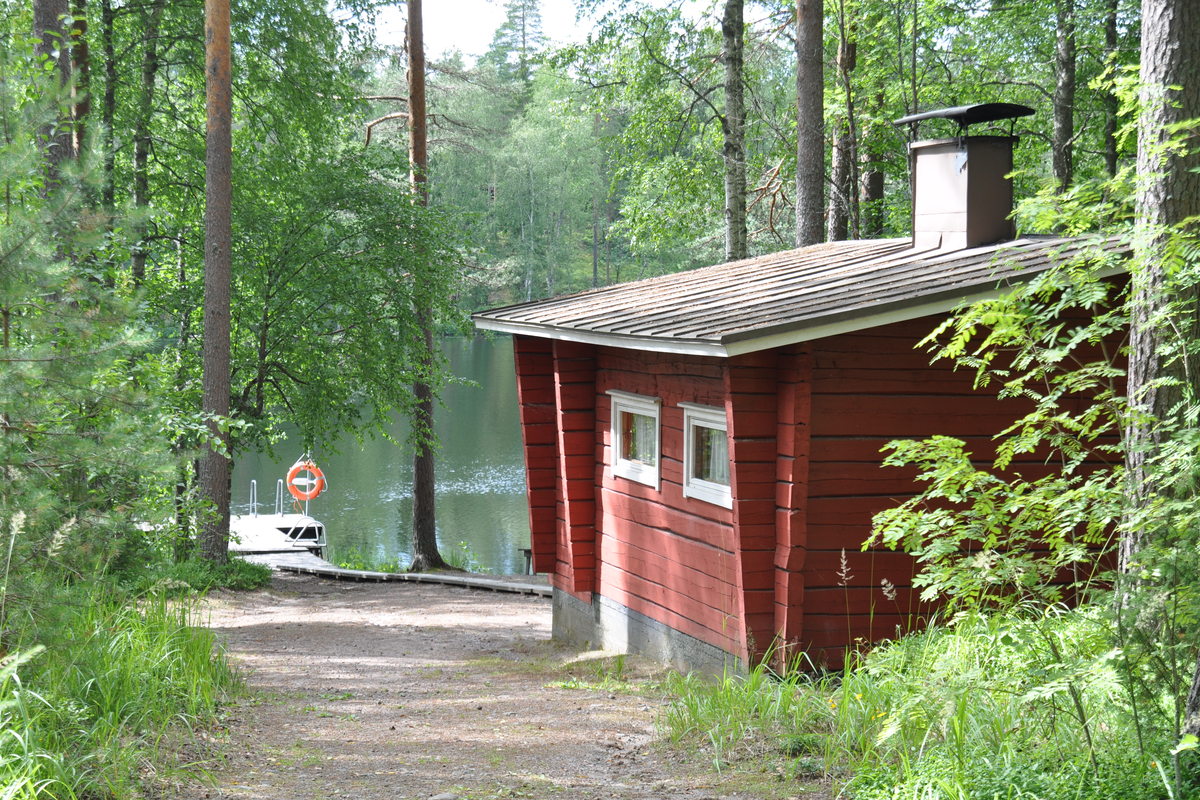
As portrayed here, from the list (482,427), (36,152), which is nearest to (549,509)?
(36,152)

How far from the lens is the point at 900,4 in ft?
53.0

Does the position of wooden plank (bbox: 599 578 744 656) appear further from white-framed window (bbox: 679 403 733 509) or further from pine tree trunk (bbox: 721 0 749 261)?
pine tree trunk (bbox: 721 0 749 261)

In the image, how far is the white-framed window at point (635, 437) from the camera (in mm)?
8500

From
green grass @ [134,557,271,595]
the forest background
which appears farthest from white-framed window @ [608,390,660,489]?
green grass @ [134,557,271,595]

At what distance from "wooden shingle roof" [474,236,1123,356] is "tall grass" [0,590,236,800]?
3.32 meters

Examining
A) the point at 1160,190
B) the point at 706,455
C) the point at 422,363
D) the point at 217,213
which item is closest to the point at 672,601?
the point at 706,455

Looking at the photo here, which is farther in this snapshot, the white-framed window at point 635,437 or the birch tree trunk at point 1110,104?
the birch tree trunk at point 1110,104

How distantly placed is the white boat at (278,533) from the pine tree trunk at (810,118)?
446 inches

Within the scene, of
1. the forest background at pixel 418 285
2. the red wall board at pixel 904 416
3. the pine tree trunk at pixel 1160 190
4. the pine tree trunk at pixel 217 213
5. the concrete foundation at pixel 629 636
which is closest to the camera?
the forest background at pixel 418 285

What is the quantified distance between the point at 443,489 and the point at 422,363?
12009mm

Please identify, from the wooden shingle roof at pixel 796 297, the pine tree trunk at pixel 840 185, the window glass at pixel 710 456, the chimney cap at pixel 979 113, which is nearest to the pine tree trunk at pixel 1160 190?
the wooden shingle roof at pixel 796 297

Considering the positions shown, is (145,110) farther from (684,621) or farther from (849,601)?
(849,601)

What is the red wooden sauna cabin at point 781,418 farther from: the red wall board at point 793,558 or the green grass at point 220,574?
the green grass at point 220,574

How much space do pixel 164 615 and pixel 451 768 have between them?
7.04 ft
